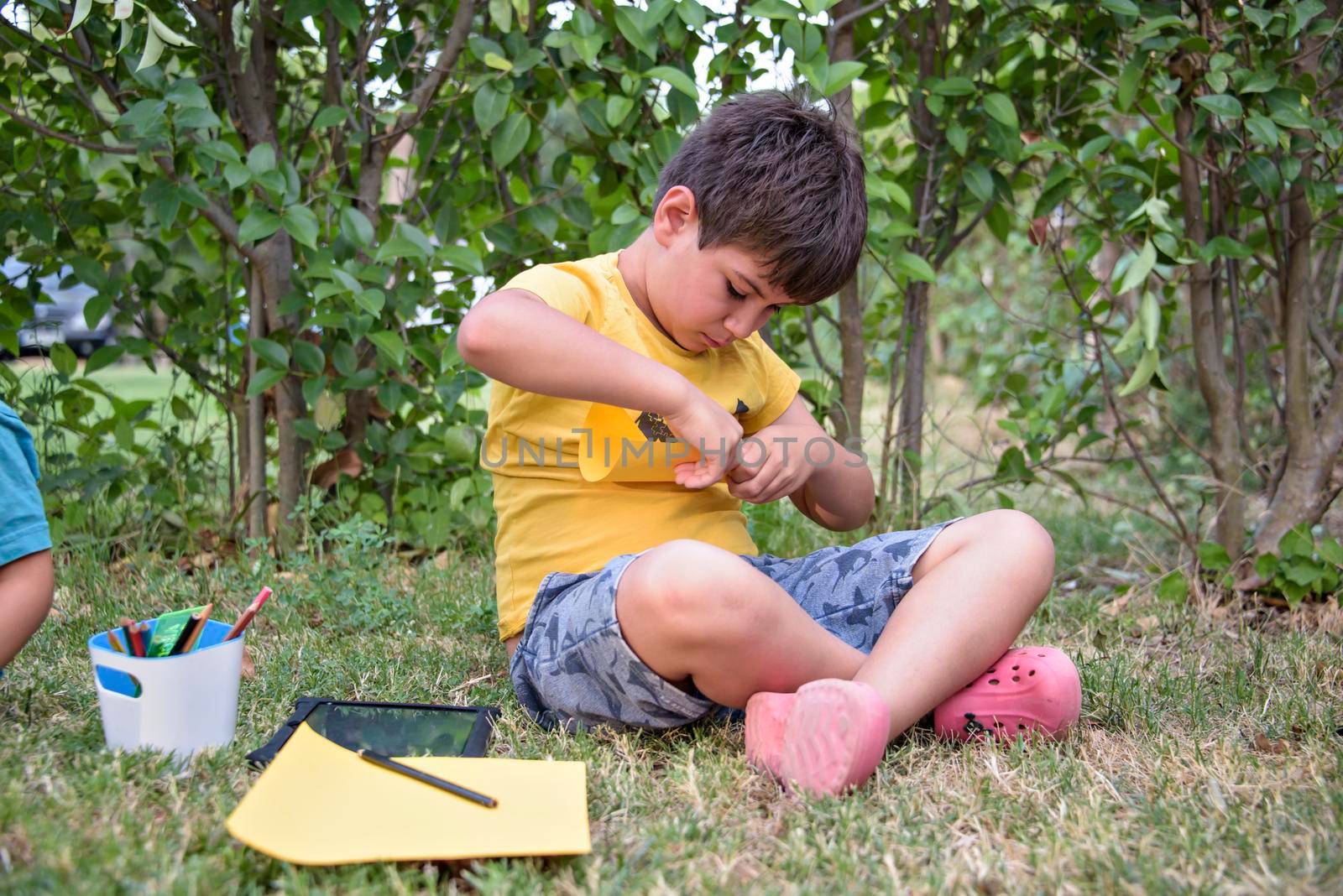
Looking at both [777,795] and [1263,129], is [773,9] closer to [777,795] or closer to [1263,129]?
[1263,129]

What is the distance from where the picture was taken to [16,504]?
1.27 metres

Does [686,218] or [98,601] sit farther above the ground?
[686,218]

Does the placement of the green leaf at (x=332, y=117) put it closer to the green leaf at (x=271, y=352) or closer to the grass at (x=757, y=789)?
the green leaf at (x=271, y=352)

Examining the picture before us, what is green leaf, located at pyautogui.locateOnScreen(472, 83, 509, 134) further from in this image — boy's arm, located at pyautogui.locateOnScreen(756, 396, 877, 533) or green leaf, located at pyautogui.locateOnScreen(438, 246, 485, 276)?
boy's arm, located at pyautogui.locateOnScreen(756, 396, 877, 533)

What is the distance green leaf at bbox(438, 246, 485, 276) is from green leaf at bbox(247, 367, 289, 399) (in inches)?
15.4

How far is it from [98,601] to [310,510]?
0.40 metres

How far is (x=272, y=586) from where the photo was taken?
202 cm

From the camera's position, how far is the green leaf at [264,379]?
2137mm

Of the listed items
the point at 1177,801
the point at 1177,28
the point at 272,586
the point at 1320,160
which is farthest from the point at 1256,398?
the point at 272,586

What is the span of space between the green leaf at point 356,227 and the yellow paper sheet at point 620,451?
740mm

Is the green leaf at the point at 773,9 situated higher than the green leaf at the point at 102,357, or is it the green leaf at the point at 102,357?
the green leaf at the point at 773,9

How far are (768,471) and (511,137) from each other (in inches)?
36.9

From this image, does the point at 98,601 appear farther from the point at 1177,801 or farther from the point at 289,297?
the point at 1177,801

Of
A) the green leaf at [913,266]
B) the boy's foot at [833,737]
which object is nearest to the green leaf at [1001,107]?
the green leaf at [913,266]
